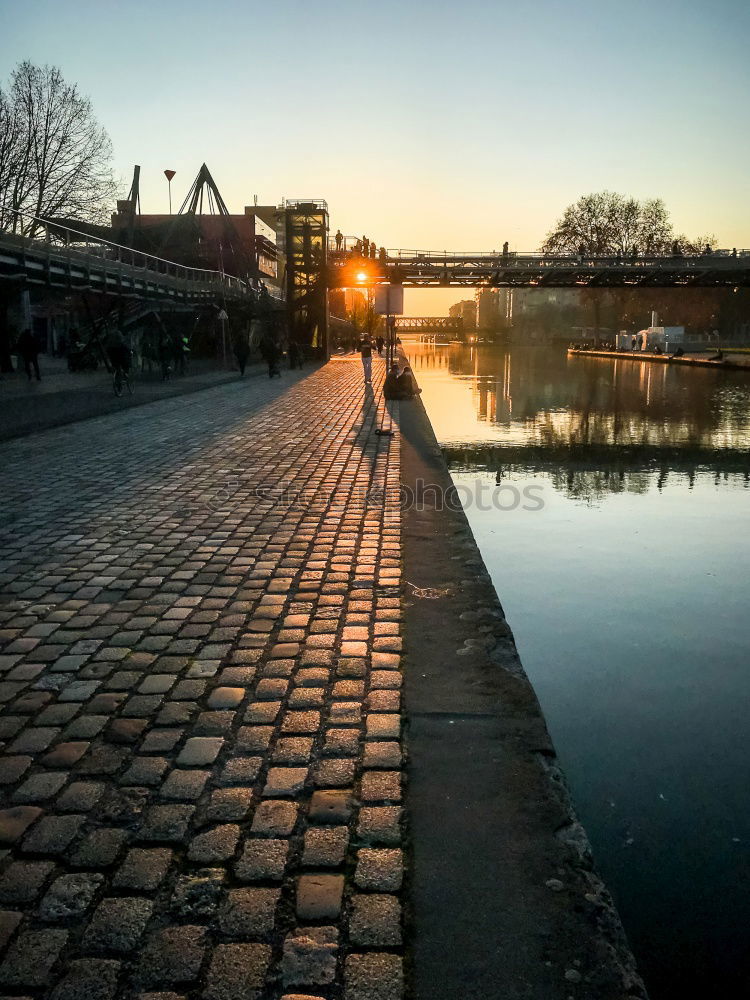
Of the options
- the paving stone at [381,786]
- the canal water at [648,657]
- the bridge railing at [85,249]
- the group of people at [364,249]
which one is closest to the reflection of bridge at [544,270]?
the group of people at [364,249]

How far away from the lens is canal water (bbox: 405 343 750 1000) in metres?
3.13

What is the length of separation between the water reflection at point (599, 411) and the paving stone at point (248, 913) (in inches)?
546

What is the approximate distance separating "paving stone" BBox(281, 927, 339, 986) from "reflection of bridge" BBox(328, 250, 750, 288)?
56265 millimetres

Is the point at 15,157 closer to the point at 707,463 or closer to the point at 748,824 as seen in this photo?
the point at 707,463

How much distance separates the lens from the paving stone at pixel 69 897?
2496 mm

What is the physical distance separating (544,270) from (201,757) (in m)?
60.8

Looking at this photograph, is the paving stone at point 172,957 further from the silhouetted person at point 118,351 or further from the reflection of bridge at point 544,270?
the reflection of bridge at point 544,270

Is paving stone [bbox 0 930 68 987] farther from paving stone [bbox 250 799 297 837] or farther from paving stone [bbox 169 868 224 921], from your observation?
paving stone [bbox 250 799 297 837]

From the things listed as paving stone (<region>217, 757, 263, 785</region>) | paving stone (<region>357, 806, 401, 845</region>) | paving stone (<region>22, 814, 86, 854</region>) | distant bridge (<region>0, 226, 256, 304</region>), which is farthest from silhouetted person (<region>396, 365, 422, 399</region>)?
paving stone (<region>22, 814, 86, 854</region>)

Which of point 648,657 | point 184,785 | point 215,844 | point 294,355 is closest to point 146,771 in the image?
point 184,785

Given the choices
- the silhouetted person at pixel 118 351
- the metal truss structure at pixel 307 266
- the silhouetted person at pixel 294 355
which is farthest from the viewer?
the metal truss structure at pixel 307 266

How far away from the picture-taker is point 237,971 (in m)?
2.27

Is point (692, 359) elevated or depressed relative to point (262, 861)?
elevated

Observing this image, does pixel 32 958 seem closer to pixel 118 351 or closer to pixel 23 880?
pixel 23 880
